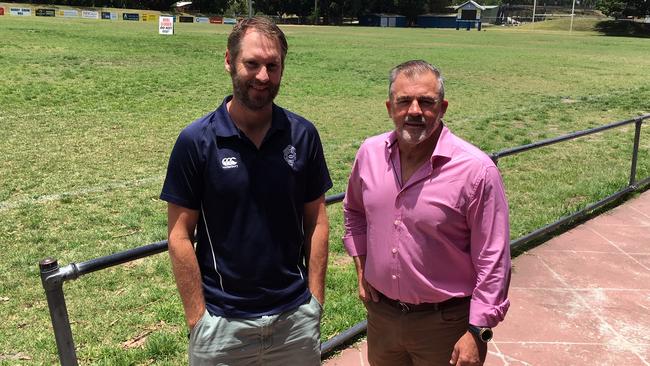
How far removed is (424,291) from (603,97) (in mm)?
16829

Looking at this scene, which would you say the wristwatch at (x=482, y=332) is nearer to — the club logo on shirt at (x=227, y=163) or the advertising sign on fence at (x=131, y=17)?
the club logo on shirt at (x=227, y=163)

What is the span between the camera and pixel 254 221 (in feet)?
7.11

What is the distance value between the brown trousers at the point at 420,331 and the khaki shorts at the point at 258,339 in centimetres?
33

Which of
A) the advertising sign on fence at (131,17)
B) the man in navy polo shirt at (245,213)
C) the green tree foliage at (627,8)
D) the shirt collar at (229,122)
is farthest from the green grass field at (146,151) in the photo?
the green tree foliage at (627,8)

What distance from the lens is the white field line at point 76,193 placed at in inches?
259

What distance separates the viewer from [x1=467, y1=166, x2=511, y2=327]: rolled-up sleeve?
217 cm

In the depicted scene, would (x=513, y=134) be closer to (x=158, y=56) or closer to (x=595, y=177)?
(x=595, y=177)

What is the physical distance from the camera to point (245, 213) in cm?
215

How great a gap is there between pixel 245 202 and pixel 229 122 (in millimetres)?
297

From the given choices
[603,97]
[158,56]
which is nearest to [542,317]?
[603,97]

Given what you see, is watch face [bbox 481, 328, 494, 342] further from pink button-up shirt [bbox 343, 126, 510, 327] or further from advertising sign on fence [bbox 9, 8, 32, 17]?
advertising sign on fence [bbox 9, 8, 32, 17]

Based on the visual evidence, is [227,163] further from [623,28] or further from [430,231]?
[623,28]

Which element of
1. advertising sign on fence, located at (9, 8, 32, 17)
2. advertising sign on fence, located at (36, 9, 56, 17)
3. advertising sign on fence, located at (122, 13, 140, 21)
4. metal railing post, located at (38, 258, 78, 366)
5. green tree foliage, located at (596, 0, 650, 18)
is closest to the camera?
metal railing post, located at (38, 258, 78, 366)

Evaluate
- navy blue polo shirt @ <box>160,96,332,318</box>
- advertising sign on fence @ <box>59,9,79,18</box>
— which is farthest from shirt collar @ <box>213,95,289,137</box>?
advertising sign on fence @ <box>59,9,79,18</box>
